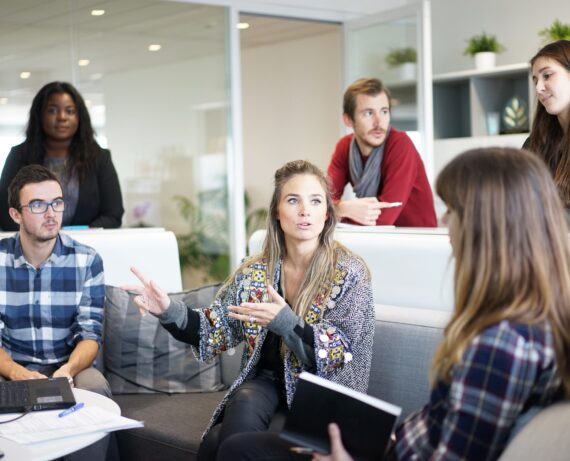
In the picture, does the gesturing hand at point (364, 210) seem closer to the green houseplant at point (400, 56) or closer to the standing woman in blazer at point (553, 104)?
the standing woman in blazer at point (553, 104)

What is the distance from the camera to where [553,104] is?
2793mm

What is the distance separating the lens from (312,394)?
1766 mm

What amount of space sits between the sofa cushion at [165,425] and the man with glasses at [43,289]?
9.5 inches

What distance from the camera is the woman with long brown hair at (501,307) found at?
4.58 feet

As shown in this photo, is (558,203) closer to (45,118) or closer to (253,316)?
(253,316)

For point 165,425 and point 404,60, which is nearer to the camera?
point 165,425

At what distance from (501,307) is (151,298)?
4.04 ft

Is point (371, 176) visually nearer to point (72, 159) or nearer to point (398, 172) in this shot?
point (398, 172)

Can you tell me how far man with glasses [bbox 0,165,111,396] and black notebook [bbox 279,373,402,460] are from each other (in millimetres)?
1287

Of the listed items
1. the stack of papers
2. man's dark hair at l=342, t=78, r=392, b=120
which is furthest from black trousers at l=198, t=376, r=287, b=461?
man's dark hair at l=342, t=78, r=392, b=120

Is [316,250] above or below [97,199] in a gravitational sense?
below

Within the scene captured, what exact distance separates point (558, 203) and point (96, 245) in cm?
220

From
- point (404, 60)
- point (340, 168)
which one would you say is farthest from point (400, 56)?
point (340, 168)

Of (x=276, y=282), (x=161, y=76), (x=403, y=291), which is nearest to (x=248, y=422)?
(x=276, y=282)
